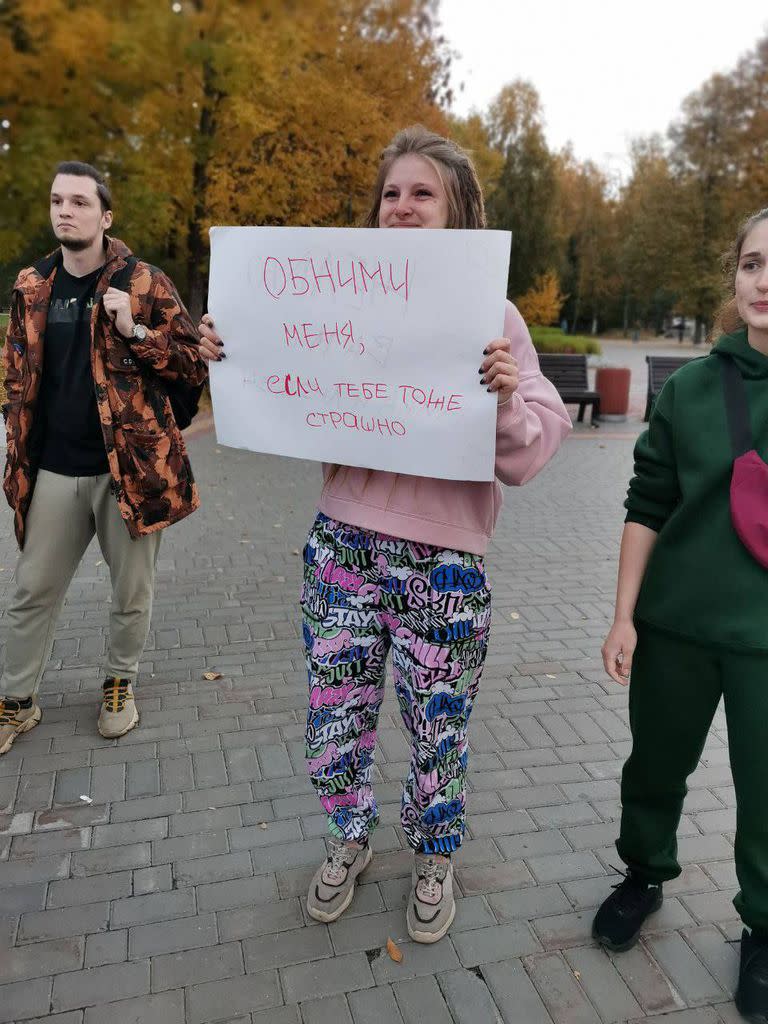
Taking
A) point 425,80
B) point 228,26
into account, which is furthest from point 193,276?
point 228,26

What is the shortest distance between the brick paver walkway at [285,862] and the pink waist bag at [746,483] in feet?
4.19

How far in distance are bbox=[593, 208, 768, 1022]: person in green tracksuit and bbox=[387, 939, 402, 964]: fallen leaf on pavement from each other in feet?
1.97

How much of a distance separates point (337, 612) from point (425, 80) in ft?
46.3

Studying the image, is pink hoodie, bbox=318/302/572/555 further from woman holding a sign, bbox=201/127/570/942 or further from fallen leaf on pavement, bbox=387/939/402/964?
fallen leaf on pavement, bbox=387/939/402/964

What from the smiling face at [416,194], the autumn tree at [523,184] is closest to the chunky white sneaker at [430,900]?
the smiling face at [416,194]

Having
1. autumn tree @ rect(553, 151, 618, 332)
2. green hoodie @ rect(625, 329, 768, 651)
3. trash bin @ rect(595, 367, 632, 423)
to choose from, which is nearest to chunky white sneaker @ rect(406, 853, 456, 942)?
green hoodie @ rect(625, 329, 768, 651)

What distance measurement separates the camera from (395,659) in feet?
7.65

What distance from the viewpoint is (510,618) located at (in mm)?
5125

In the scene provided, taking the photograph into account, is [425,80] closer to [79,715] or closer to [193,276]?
[193,276]

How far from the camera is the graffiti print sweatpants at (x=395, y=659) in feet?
7.17

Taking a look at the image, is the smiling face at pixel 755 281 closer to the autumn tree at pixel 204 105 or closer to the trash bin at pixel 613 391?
the autumn tree at pixel 204 105

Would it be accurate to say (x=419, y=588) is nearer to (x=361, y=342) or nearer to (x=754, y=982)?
(x=361, y=342)

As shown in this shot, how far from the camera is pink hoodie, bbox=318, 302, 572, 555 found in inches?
82.7

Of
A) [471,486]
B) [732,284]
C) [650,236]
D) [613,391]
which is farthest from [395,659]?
[650,236]
